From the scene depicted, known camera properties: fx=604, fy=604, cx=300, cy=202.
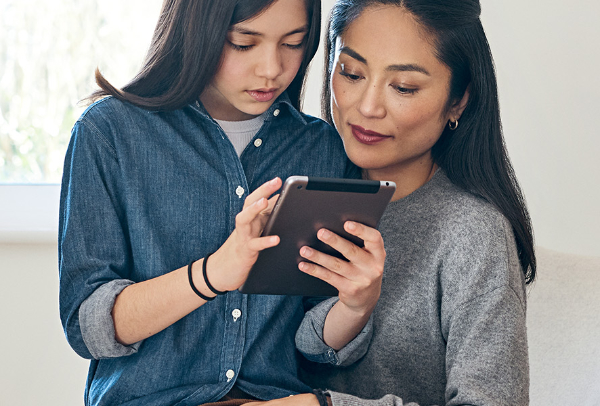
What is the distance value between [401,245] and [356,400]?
0.33 m

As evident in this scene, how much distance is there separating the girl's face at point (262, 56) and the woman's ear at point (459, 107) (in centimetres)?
31

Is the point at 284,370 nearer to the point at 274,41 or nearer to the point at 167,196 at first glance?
the point at 167,196

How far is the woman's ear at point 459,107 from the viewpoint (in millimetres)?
1169

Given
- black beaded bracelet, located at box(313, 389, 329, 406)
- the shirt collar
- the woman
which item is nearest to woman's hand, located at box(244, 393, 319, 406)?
black beaded bracelet, located at box(313, 389, 329, 406)

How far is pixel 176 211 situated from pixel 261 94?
0.85 feet

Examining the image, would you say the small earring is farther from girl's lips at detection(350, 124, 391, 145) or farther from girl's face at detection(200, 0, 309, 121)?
girl's face at detection(200, 0, 309, 121)

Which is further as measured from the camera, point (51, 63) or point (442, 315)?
point (51, 63)

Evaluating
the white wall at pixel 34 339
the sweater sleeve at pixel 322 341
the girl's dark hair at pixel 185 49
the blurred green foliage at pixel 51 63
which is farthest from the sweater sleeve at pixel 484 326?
the blurred green foliage at pixel 51 63

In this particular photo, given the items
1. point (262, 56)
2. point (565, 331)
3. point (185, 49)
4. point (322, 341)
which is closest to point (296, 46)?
point (262, 56)

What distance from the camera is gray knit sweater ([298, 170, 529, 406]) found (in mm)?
968

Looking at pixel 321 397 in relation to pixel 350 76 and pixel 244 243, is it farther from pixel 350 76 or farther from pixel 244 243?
pixel 350 76

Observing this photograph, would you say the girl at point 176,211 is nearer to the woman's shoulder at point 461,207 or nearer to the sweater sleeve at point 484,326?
the sweater sleeve at point 484,326

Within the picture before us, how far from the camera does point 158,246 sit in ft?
3.39

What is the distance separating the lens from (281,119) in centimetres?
121
